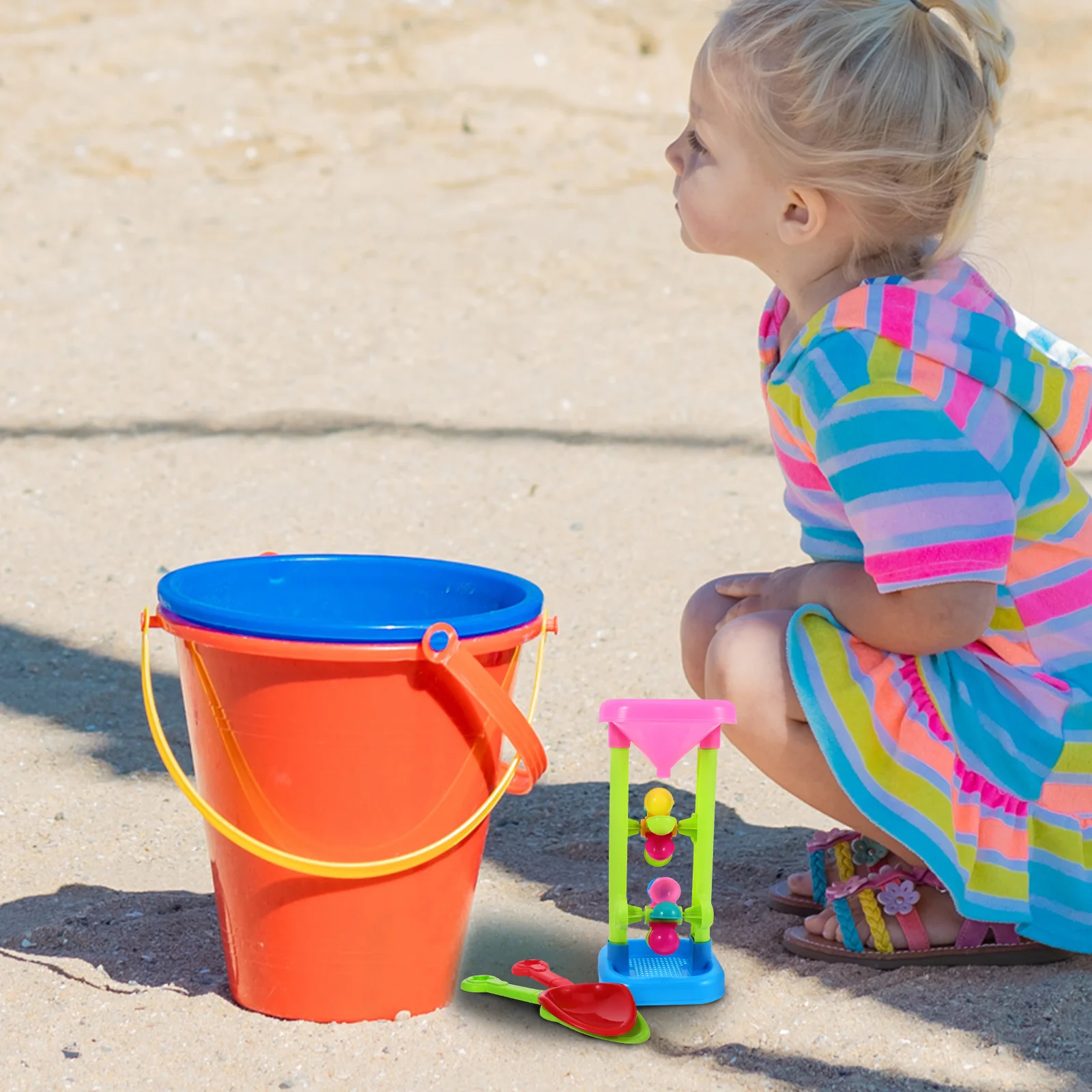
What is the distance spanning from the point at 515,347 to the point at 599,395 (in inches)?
23.1

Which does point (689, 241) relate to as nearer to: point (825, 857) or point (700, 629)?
point (700, 629)

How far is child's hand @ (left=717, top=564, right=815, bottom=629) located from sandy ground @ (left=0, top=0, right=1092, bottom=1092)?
43cm

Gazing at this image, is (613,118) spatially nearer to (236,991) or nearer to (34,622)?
(34,622)

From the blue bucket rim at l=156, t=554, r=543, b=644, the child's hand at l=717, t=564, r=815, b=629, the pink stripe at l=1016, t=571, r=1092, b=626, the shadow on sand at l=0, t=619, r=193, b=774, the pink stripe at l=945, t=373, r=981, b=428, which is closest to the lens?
the blue bucket rim at l=156, t=554, r=543, b=644

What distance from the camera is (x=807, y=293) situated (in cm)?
206

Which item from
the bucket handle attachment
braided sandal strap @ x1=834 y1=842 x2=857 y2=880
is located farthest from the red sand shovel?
braided sandal strap @ x1=834 y1=842 x2=857 y2=880

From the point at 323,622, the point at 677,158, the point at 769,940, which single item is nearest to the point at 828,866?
the point at 769,940

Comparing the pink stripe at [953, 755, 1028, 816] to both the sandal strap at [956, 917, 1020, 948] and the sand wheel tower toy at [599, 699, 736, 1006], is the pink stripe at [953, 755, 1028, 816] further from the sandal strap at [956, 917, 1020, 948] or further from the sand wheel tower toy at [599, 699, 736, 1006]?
the sand wheel tower toy at [599, 699, 736, 1006]

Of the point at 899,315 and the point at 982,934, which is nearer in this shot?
the point at 899,315

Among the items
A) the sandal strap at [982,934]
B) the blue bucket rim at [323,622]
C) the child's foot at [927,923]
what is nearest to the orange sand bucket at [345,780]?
the blue bucket rim at [323,622]

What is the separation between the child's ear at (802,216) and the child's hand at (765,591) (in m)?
0.43

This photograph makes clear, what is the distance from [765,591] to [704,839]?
41 centimetres

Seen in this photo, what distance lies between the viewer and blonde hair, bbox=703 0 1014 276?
1.90 metres

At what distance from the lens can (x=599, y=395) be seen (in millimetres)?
4980
